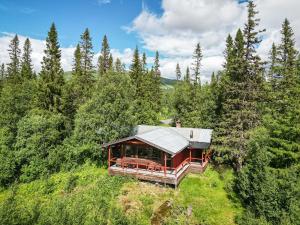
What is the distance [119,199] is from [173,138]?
27.9ft

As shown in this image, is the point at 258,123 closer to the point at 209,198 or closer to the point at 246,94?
the point at 246,94

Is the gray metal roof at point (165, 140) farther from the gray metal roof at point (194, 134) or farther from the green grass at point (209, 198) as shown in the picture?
the green grass at point (209, 198)

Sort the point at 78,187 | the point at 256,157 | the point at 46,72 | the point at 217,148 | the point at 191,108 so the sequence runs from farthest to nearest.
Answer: the point at 191,108 < the point at 46,72 < the point at 217,148 < the point at 78,187 < the point at 256,157

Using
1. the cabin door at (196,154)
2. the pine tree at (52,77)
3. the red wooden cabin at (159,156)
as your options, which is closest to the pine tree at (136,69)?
the pine tree at (52,77)

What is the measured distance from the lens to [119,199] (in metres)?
18.7

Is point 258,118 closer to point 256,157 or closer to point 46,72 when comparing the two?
point 256,157

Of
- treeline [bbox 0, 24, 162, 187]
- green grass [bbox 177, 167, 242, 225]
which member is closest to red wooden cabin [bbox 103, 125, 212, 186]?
green grass [bbox 177, 167, 242, 225]

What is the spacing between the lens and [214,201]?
62.6 ft

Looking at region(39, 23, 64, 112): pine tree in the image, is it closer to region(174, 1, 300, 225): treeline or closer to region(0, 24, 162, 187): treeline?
region(0, 24, 162, 187): treeline

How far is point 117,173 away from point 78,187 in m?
3.79

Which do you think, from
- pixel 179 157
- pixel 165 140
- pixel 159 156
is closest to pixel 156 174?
pixel 159 156

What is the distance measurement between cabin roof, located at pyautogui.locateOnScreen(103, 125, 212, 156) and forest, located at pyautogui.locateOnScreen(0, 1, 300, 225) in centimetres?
160

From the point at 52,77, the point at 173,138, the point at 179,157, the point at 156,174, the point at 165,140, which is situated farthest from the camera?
the point at 52,77

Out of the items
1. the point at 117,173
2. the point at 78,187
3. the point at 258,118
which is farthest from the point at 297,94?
the point at 78,187
